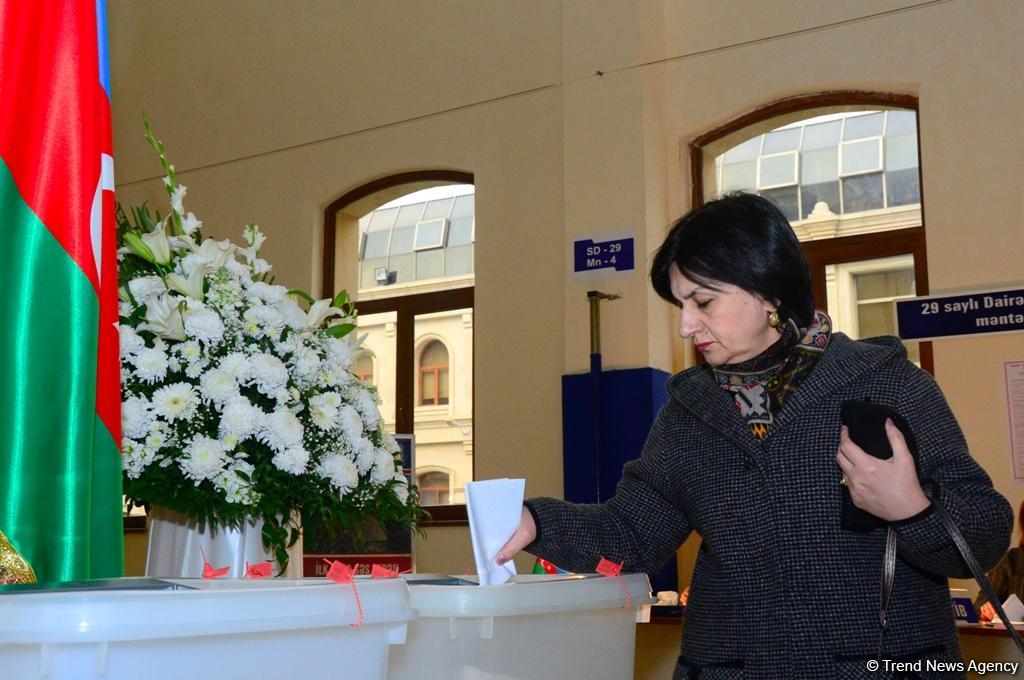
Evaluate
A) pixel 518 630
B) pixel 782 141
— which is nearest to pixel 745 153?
pixel 782 141

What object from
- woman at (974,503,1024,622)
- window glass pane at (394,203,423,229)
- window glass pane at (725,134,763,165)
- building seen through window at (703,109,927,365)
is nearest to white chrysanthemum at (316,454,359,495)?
woman at (974,503,1024,622)

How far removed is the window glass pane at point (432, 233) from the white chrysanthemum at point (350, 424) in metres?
8.81

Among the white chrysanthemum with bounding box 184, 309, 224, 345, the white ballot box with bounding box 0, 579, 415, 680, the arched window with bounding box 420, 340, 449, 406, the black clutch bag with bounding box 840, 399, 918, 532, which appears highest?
the arched window with bounding box 420, 340, 449, 406

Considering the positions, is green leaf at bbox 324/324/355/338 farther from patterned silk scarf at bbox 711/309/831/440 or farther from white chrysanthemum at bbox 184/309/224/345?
patterned silk scarf at bbox 711/309/831/440

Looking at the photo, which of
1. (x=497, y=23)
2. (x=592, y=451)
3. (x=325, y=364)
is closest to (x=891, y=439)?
(x=325, y=364)

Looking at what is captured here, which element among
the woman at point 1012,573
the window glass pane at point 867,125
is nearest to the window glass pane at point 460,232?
the window glass pane at point 867,125

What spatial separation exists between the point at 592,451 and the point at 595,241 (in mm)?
1020

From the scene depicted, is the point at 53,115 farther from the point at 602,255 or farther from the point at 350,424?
the point at 602,255

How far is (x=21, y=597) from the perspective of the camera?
90 cm

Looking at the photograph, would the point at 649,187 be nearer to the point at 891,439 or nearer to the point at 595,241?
the point at 595,241

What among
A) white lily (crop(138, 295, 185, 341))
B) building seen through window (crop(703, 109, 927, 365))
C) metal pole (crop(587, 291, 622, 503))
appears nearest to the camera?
white lily (crop(138, 295, 185, 341))

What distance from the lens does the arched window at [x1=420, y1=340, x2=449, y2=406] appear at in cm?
830

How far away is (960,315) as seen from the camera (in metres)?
4.84

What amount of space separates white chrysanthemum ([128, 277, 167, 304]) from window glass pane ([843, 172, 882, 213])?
8975 millimetres
